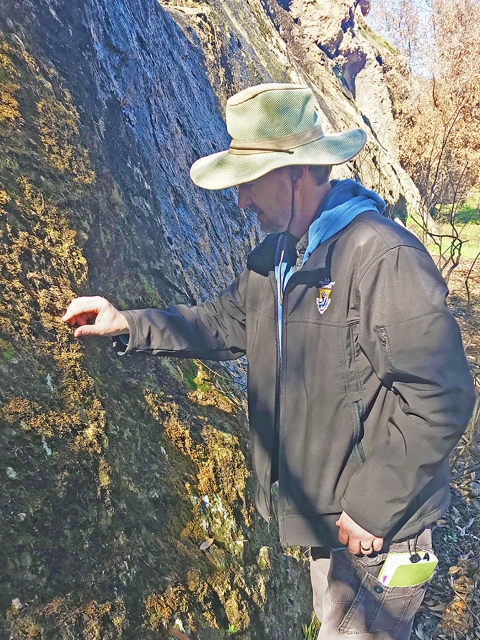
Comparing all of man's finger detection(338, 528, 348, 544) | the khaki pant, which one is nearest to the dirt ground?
the khaki pant

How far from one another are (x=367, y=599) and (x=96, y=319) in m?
1.64

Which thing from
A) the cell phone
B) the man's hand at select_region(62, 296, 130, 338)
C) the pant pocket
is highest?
the man's hand at select_region(62, 296, 130, 338)

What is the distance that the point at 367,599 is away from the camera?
6.82 feet

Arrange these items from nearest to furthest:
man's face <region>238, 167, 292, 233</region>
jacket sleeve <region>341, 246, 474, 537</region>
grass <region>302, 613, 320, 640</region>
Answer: jacket sleeve <region>341, 246, 474, 537</region> < man's face <region>238, 167, 292, 233</region> < grass <region>302, 613, 320, 640</region>

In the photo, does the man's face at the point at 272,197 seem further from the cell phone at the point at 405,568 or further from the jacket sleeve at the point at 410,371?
the cell phone at the point at 405,568

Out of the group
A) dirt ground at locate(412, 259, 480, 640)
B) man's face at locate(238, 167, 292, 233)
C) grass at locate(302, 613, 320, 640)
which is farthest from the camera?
dirt ground at locate(412, 259, 480, 640)

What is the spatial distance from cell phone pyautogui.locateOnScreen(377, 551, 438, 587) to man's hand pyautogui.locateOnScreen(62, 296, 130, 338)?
147 cm

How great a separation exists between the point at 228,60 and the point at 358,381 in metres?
8.82

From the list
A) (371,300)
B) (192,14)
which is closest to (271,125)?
(371,300)

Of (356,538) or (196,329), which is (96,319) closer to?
(196,329)

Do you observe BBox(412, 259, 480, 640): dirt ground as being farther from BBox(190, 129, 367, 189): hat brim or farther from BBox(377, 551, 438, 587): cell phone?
BBox(190, 129, 367, 189): hat brim


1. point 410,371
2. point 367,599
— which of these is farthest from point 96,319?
point 367,599

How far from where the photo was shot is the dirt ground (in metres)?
3.53

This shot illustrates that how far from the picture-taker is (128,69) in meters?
4.34
